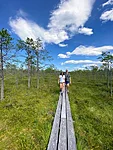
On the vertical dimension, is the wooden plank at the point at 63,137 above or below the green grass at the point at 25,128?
above

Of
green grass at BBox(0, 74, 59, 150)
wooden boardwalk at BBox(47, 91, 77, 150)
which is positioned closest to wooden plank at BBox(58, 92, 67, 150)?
wooden boardwalk at BBox(47, 91, 77, 150)

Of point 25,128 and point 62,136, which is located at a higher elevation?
point 62,136

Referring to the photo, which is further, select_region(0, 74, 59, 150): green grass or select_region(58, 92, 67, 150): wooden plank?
select_region(0, 74, 59, 150): green grass

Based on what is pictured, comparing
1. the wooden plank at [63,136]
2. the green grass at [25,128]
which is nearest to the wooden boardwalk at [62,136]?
the wooden plank at [63,136]

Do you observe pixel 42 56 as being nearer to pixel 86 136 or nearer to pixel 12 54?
pixel 12 54

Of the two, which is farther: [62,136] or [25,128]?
[25,128]

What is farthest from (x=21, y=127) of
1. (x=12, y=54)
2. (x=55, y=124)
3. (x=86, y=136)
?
(x=12, y=54)

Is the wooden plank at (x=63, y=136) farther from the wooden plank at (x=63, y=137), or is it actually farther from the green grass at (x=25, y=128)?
the green grass at (x=25, y=128)

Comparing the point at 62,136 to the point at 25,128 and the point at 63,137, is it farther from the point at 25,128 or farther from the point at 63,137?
the point at 25,128

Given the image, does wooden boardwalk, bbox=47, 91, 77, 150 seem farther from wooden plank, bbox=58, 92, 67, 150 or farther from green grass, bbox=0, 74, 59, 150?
green grass, bbox=0, 74, 59, 150

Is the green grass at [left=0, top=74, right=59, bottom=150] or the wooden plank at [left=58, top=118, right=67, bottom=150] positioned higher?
the wooden plank at [left=58, top=118, right=67, bottom=150]

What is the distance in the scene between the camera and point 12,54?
44.7 ft

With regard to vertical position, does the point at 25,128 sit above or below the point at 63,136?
below

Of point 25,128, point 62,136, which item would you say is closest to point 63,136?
point 62,136
